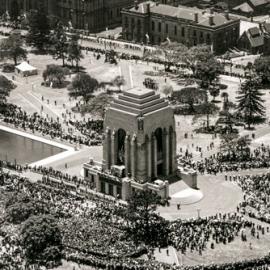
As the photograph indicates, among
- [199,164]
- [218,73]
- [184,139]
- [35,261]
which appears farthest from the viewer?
[218,73]

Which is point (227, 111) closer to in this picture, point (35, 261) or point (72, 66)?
point (72, 66)

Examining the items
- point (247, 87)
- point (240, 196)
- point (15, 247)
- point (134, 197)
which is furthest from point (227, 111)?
point (15, 247)

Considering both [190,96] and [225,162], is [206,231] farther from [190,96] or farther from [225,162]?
[190,96]

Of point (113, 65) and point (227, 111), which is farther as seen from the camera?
point (113, 65)

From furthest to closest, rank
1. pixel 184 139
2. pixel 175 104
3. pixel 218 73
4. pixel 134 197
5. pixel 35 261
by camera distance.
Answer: pixel 218 73, pixel 175 104, pixel 184 139, pixel 134 197, pixel 35 261

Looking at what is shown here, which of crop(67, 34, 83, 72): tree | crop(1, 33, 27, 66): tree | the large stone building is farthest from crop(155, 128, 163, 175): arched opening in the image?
crop(1, 33, 27, 66): tree

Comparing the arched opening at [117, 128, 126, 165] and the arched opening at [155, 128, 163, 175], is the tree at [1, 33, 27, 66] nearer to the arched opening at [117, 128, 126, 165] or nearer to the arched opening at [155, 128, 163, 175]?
the arched opening at [117, 128, 126, 165]

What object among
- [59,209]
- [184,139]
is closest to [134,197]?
[59,209]

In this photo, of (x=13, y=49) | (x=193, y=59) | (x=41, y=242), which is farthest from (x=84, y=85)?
(x=41, y=242)
